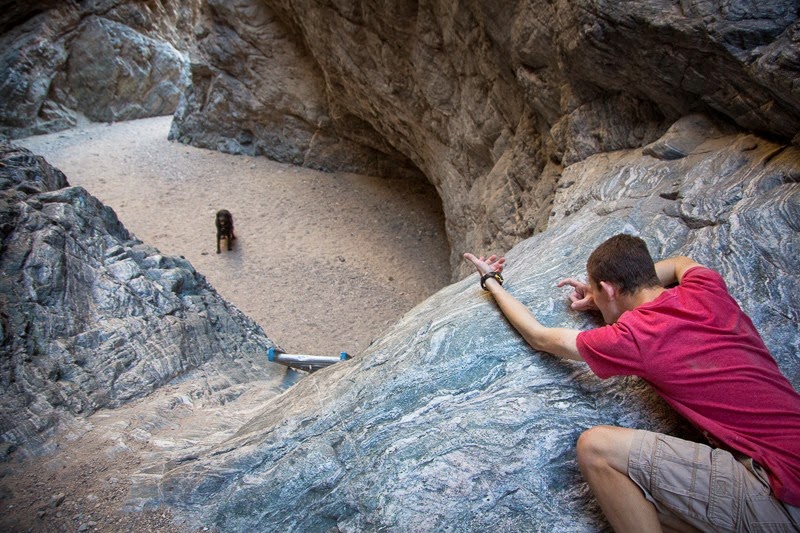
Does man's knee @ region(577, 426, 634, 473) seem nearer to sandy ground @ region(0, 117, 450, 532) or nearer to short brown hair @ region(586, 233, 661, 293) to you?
short brown hair @ region(586, 233, 661, 293)

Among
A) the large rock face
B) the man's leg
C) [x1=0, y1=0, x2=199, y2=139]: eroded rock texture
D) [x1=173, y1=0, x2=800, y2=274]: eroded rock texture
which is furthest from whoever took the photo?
[x1=0, y1=0, x2=199, y2=139]: eroded rock texture

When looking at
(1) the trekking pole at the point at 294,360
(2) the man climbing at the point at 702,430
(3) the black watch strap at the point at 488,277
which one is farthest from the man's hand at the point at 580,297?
(1) the trekking pole at the point at 294,360

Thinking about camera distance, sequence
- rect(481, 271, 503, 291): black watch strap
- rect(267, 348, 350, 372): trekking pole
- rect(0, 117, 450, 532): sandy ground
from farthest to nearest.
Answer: rect(0, 117, 450, 532): sandy ground < rect(267, 348, 350, 372): trekking pole < rect(481, 271, 503, 291): black watch strap

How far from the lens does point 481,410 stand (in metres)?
2.36

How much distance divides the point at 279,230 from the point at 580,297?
8.78 metres

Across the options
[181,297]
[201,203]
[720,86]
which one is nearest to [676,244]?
[720,86]

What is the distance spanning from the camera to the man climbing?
1.69m

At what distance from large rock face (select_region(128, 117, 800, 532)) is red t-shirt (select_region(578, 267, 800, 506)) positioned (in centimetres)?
31

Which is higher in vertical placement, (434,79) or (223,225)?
(434,79)

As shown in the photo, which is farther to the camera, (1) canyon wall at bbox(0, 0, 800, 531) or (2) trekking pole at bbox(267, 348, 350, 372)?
(2) trekking pole at bbox(267, 348, 350, 372)

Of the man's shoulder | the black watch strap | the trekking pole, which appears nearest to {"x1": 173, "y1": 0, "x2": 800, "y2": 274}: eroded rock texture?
the man's shoulder

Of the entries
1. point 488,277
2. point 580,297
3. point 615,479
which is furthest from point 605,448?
point 488,277

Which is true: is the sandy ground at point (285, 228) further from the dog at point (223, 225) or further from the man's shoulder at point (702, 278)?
the man's shoulder at point (702, 278)

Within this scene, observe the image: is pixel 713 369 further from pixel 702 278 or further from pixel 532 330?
pixel 532 330
